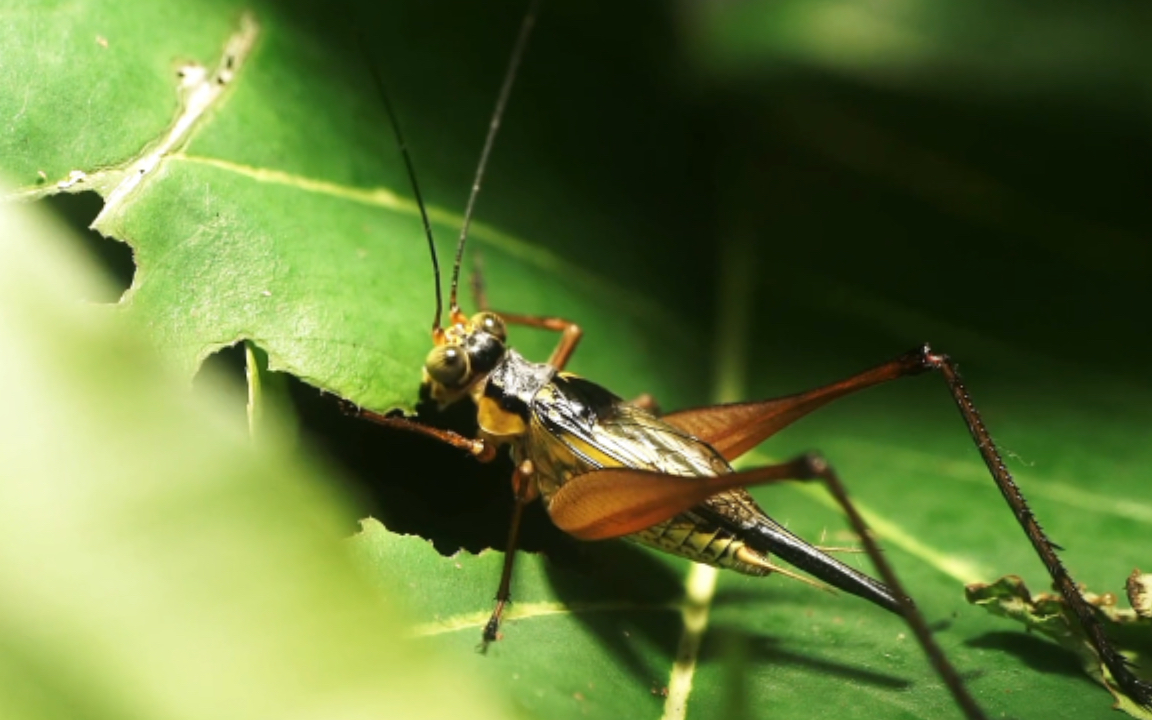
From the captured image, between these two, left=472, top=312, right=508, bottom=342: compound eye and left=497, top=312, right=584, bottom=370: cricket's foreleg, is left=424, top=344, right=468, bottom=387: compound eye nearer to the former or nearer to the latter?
left=472, top=312, right=508, bottom=342: compound eye

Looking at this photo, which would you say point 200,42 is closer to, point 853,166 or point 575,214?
point 575,214

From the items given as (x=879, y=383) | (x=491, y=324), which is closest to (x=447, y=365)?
(x=491, y=324)

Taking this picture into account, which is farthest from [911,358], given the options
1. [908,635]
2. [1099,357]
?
[1099,357]

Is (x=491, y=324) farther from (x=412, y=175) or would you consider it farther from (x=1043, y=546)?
(x=1043, y=546)

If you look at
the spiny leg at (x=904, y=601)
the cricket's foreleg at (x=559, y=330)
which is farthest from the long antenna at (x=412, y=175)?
the spiny leg at (x=904, y=601)

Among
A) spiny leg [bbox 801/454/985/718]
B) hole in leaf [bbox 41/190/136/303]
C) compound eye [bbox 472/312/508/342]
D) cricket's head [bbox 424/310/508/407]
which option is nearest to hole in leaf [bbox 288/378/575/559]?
cricket's head [bbox 424/310/508/407]

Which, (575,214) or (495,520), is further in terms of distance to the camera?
(575,214)

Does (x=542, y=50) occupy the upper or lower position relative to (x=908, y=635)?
upper
